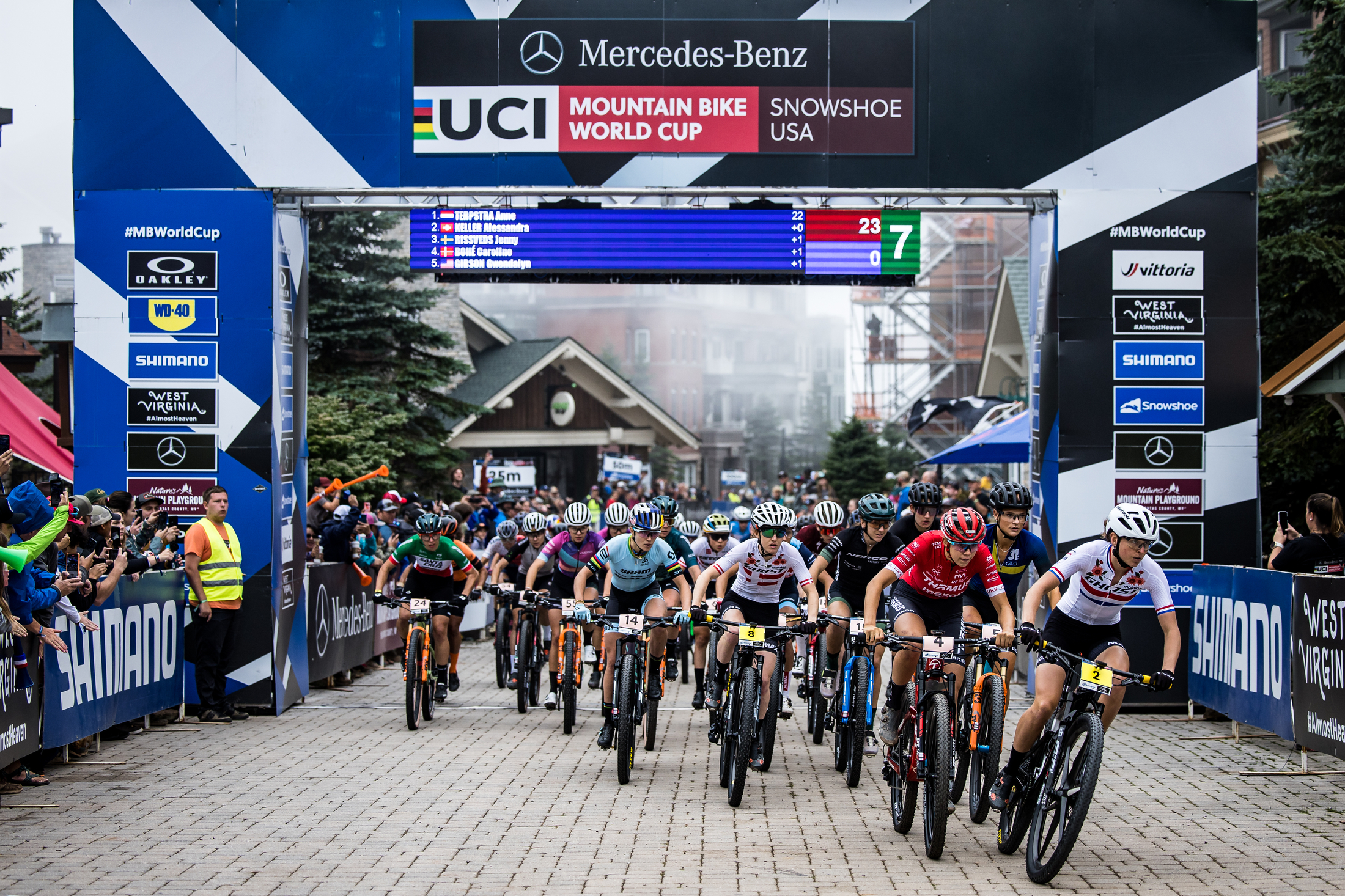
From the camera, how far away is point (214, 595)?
12281mm

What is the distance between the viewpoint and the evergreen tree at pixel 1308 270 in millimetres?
16125

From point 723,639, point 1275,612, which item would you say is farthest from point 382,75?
point 1275,612

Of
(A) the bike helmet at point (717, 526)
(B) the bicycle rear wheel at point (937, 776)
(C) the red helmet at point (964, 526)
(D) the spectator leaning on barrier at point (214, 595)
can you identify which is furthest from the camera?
(D) the spectator leaning on barrier at point (214, 595)

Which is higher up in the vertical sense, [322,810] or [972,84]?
[972,84]

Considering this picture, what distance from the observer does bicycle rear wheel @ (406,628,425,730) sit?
11.9 metres

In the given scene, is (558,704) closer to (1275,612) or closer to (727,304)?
(1275,612)

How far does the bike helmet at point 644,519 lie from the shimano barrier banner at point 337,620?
13.1ft

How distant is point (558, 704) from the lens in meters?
13.4

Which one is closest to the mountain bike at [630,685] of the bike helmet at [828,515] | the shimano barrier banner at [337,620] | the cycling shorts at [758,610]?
the cycling shorts at [758,610]

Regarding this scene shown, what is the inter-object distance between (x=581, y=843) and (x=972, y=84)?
8.40 m

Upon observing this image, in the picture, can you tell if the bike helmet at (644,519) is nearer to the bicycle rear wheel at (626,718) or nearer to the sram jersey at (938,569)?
the bicycle rear wheel at (626,718)

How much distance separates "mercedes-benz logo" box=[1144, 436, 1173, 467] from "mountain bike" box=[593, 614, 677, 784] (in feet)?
16.9

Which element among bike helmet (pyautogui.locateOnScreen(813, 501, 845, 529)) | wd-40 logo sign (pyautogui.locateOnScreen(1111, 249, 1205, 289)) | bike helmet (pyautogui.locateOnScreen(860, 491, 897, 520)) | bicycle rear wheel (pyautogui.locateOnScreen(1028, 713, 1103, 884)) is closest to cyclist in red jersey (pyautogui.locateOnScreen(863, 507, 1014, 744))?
bicycle rear wheel (pyautogui.locateOnScreen(1028, 713, 1103, 884))

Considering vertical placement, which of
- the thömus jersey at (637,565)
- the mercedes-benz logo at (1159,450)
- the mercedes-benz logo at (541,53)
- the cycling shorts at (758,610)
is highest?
the mercedes-benz logo at (541,53)
